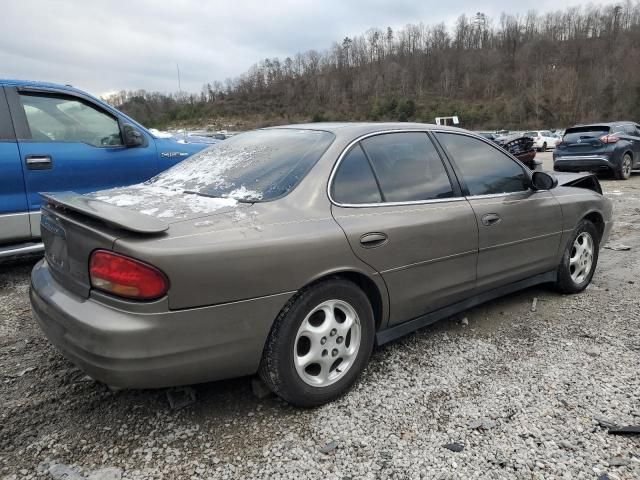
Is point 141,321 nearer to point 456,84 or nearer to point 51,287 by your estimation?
point 51,287

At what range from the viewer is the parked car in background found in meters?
12.2

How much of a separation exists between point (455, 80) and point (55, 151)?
106 metres

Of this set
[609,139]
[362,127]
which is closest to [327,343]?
[362,127]

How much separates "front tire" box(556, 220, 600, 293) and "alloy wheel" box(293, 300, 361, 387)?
2396 mm

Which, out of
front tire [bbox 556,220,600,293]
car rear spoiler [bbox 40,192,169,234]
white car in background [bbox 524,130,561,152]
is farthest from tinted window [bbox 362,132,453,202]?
white car in background [bbox 524,130,561,152]

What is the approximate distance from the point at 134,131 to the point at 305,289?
145 inches

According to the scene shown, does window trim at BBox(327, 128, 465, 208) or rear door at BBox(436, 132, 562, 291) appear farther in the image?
rear door at BBox(436, 132, 562, 291)

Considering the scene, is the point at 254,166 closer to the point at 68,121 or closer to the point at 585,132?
the point at 68,121

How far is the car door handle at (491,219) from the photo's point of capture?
325cm

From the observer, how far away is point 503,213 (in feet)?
11.1

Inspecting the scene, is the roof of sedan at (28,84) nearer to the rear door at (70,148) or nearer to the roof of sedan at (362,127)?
the rear door at (70,148)

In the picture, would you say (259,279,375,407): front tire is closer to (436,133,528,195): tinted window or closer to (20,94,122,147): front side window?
(436,133,528,195): tinted window

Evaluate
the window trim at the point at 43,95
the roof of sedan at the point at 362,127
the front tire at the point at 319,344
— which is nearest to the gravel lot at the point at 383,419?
the front tire at the point at 319,344

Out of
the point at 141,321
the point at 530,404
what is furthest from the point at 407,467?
the point at 141,321
